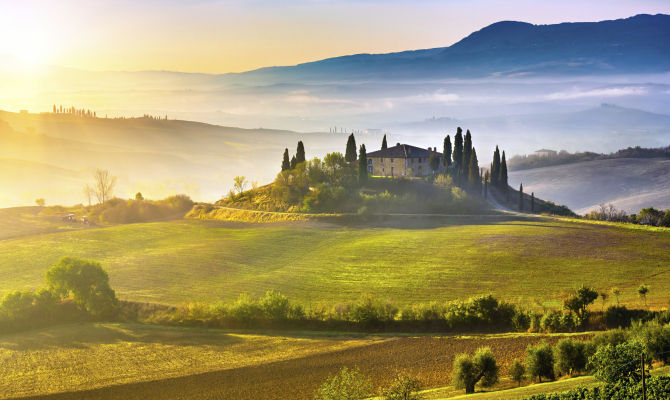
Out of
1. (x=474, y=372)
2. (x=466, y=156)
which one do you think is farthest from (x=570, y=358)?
(x=466, y=156)

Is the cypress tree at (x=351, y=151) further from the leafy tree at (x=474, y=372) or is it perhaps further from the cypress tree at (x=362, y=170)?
the leafy tree at (x=474, y=372)

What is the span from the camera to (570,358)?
3406cm

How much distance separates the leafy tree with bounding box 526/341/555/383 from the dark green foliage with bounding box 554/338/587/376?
1.41 ft

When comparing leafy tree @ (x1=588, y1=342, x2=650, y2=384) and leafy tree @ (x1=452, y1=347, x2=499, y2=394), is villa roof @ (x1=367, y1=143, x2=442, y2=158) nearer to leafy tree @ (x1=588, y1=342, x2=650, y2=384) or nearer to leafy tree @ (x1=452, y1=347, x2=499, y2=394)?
leafy tree @ (x1=452, y1=347, x2=499, y2=394)

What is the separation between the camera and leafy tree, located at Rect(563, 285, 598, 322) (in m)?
44.8

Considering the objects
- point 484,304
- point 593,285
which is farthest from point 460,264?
point 484,304

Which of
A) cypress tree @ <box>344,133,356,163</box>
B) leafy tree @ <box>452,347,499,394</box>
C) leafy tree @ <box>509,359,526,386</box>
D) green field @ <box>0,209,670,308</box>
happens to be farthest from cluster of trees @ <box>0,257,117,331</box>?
cypress tree @ <box>344,133,356,163</box>

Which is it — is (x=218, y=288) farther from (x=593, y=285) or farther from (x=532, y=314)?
(x=593, y=285)

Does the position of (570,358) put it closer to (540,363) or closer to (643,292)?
(540,363)

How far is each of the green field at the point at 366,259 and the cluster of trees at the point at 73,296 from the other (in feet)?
16.7

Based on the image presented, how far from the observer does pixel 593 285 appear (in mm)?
57375

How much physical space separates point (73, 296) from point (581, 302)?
45.5m

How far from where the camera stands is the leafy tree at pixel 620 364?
26.5 m

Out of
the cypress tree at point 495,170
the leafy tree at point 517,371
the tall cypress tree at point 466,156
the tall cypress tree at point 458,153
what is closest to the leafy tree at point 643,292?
the leafy tree at point 517,371
